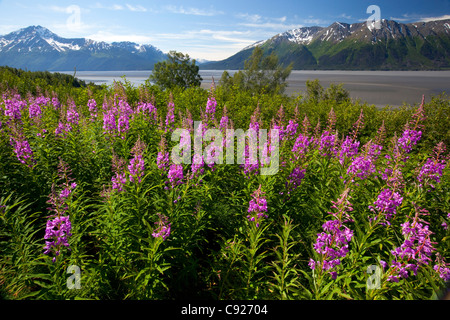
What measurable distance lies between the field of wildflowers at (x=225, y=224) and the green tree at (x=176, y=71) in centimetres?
7226

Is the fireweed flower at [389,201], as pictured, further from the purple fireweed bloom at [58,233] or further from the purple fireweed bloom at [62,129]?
the purple fireweed bloom at [62,129]

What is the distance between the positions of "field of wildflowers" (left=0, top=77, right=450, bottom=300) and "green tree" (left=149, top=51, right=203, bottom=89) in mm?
72260

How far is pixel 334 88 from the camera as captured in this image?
4012cm

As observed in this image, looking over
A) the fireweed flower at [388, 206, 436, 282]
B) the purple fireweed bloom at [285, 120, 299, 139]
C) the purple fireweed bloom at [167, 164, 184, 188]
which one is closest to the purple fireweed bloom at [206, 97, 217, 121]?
the purple fireweed bloom at [285, 120, 299, 139]

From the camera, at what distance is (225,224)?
15.3 ft

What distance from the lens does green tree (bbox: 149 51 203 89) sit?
73562 millimetres

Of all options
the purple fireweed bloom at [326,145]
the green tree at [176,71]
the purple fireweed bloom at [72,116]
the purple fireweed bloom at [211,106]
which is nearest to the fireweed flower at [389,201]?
the purple fireweed bloom at [326,145]

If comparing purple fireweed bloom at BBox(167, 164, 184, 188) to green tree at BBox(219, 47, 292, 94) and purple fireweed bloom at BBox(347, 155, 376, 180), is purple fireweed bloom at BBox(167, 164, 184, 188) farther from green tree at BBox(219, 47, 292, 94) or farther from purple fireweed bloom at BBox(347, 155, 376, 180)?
green tree at BBox(219, 47, 292, 94)

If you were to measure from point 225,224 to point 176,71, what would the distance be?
254ft

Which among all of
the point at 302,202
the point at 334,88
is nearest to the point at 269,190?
the point at 302,202
